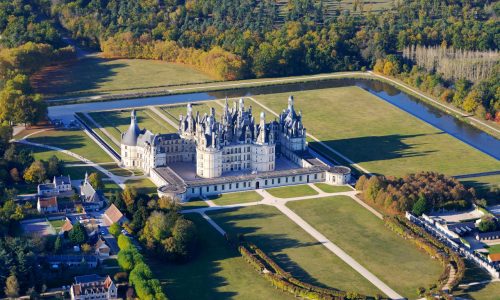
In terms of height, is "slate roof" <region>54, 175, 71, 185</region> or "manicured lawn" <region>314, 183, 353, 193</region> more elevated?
"slate roof" <region>54, 175, 71, 185</region>

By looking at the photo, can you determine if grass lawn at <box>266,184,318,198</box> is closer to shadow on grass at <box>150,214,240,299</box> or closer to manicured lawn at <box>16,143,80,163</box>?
shadow on grass at <box>150,214,240,299</box>

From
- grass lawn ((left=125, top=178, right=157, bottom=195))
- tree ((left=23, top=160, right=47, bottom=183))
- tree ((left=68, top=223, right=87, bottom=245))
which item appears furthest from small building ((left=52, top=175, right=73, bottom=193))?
tree ((left=68, top=223, right=87, bottom=245))

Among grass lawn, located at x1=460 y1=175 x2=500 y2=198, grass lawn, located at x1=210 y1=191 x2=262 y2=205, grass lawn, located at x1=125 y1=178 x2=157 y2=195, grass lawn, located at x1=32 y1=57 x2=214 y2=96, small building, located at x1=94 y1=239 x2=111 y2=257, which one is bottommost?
grass lawn, located at x1=460 y1=175 x2=500 y2=198

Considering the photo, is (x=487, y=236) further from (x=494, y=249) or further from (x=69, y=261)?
(x=69, y=261)

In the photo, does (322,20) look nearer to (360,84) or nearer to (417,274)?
(360,84)

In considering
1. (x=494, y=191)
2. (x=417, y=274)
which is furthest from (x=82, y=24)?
(x=417, y=274)

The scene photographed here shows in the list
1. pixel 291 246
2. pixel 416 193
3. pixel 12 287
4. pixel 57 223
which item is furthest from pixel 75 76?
pixel 12 287

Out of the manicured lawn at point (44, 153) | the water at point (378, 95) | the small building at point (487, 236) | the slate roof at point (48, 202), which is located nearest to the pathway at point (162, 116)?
the water at point (378, 95)

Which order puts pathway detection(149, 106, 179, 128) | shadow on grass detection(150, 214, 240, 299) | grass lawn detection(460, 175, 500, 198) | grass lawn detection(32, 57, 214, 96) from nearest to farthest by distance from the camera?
shadow on grass detection(150, 214, 240, 299) < grass lawn detection(460, 175, 500, 198) < pathway detection(149, 106, 179, 128) < grass lawn detection(32, 57, 214, 96)
